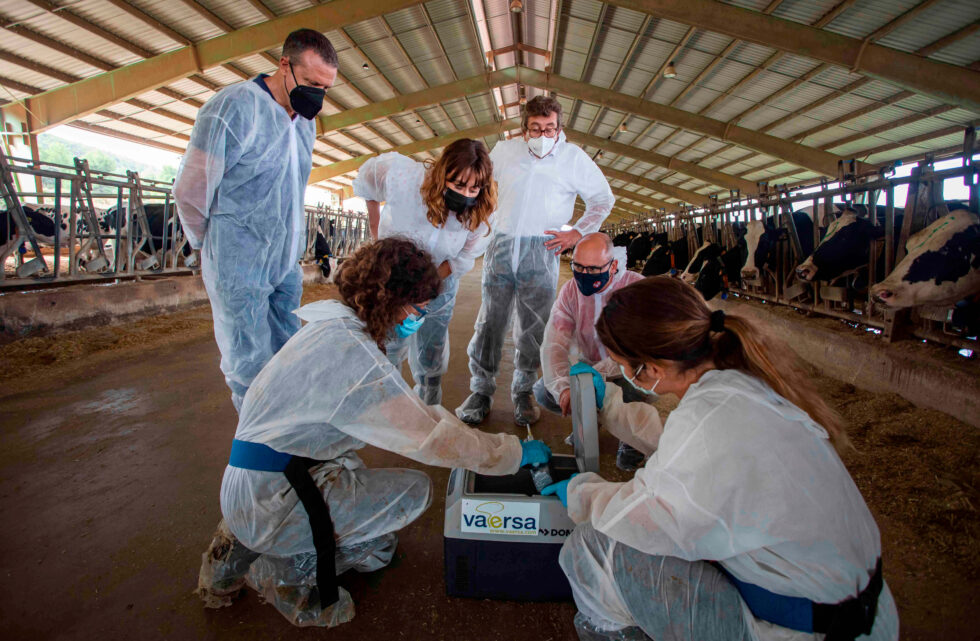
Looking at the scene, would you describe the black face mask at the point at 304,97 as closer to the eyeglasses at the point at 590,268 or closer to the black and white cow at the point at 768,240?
the eyeglasses at the point at 590,268

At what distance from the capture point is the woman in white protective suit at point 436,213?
7.55 ft

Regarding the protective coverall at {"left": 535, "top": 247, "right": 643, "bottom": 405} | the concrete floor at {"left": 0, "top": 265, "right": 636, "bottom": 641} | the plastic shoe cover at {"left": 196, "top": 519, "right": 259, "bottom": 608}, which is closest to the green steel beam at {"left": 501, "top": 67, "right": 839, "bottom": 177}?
the protective coverall at {"left": 535, "top": 247, "right": 643, "bottom": 405}

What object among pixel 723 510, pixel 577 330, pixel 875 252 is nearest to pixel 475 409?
pixel 577 330

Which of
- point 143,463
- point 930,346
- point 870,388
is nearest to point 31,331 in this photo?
point 143,463

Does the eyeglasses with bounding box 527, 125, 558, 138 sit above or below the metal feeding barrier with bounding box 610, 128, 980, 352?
above

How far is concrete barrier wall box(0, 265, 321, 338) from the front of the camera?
4297 millimetres

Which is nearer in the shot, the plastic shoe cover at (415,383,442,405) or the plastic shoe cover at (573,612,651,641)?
the plastic shoe cover at (573,612,651,641)

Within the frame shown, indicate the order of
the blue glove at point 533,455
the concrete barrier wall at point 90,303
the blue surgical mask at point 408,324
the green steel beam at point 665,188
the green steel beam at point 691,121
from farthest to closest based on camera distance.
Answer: the green steel beam at point 665,188
the green steel beam at point 691,121
the concrete barrier wall at point 90,303
the blue surgical mask at point 408,324
the blue glove at point 533,455

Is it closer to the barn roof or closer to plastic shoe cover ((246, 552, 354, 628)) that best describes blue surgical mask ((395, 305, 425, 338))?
plastic shoe cover ((246, 552, 354, 628))

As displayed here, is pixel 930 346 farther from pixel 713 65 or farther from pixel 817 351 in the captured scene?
pixel 713 65

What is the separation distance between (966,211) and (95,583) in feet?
17.2

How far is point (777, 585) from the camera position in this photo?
1.06 m

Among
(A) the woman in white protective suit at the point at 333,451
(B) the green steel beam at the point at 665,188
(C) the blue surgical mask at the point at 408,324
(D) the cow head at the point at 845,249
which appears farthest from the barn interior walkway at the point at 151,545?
(B) the green steel beam at the point at 665,188

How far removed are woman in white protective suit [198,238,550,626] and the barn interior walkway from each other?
0.44 ft
